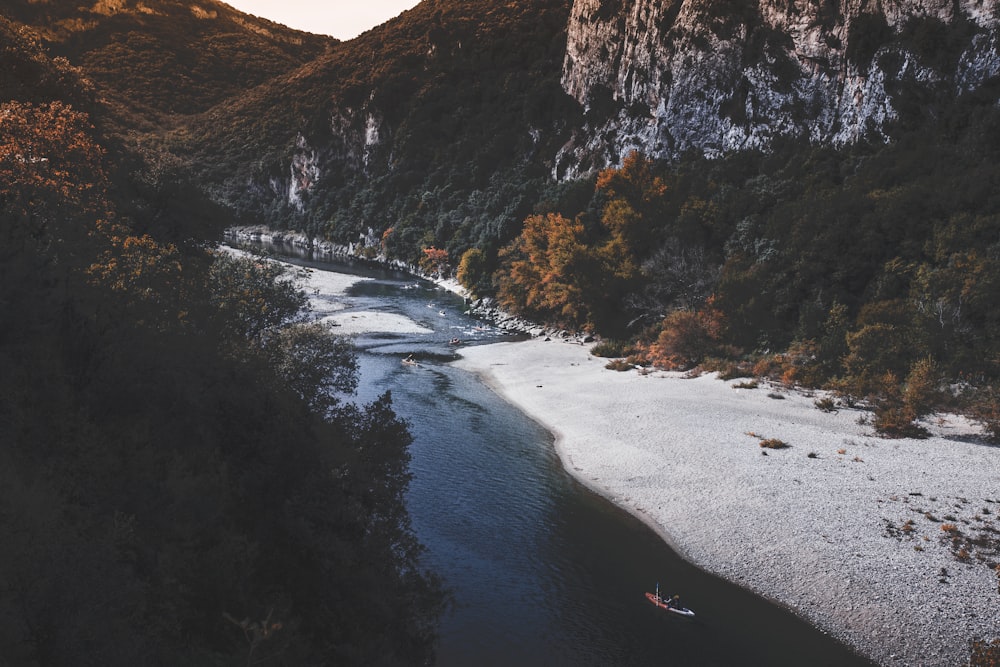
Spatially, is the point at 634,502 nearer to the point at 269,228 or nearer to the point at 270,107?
the point at 269,228

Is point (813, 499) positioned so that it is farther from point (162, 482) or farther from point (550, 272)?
point (550, 272)

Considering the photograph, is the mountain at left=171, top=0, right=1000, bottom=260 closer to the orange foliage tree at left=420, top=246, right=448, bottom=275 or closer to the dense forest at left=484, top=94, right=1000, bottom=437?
the orange foliage tree at left=420, top=246, right=448, bottom=275

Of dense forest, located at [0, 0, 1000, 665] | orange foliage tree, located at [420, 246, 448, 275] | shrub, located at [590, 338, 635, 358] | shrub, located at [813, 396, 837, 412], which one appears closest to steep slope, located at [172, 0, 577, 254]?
orange foliage tree, located at [420, 246, 448, 275]

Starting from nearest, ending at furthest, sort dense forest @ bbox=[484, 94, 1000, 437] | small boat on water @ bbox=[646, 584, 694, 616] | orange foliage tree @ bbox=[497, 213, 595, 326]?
small boat on water @ bbox=[646, 584, 694, 616] < dense forest @ bbox=[484, 94, 1000, 437] < orange foliage tree @ bbox=[497, 213, 595, 326]

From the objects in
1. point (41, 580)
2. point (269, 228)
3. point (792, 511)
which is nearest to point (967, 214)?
point (792, 511)

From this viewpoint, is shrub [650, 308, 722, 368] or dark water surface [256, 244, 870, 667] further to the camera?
shrub [650, 308, 722, 368]

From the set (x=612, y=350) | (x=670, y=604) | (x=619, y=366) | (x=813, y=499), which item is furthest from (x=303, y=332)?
(x=612, y=350)
